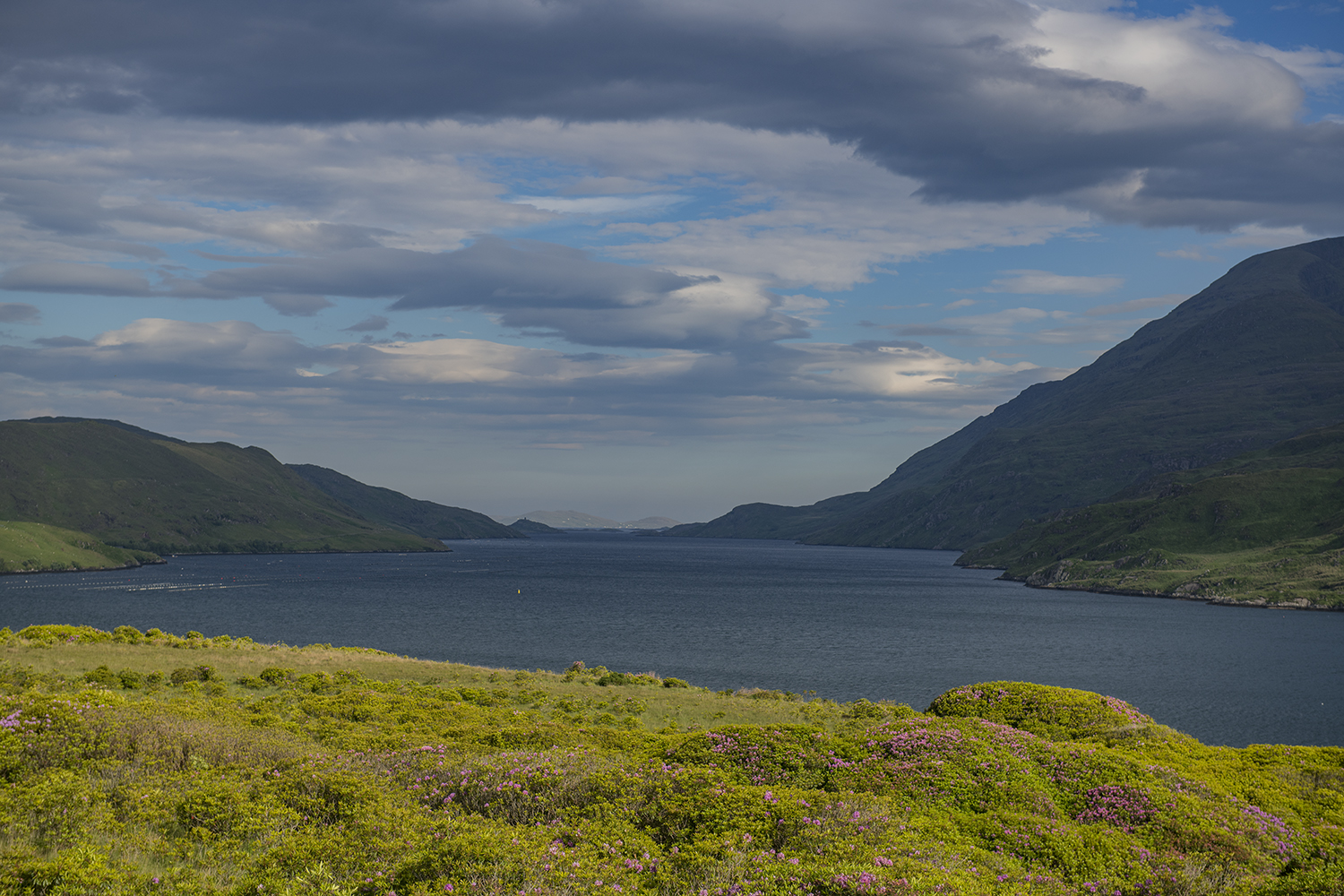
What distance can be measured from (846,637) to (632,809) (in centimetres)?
10722

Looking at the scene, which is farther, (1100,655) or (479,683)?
(1100,655)

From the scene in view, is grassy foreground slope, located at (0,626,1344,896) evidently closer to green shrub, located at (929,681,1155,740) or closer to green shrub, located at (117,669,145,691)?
green shrub, located at (929,681,1155,740)

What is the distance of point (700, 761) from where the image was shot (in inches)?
935

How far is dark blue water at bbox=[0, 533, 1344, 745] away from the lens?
84812mm

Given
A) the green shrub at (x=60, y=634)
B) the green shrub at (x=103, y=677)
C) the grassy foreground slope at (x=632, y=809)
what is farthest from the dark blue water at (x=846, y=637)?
the grassy foreground slope at (x=632, y=809)

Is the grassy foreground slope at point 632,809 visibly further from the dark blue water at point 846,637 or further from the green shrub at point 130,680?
the dark blue water at point 846,637

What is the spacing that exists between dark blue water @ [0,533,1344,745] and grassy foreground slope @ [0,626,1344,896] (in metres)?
54.6

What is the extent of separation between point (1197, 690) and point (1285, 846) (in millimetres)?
83799

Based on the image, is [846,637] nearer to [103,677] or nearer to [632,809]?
[103,677]

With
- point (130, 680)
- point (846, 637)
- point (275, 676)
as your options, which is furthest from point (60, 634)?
point (846, 637)

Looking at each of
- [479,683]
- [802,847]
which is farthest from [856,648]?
[802,847]

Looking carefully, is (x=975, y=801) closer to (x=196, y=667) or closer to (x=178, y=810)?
(x=178, y=810)

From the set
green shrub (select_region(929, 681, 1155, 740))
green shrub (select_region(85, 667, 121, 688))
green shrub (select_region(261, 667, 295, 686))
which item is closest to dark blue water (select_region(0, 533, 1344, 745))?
green shrub (select_region(929, 681, 1155, 740))

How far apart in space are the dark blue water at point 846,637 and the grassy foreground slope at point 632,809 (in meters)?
54.6
